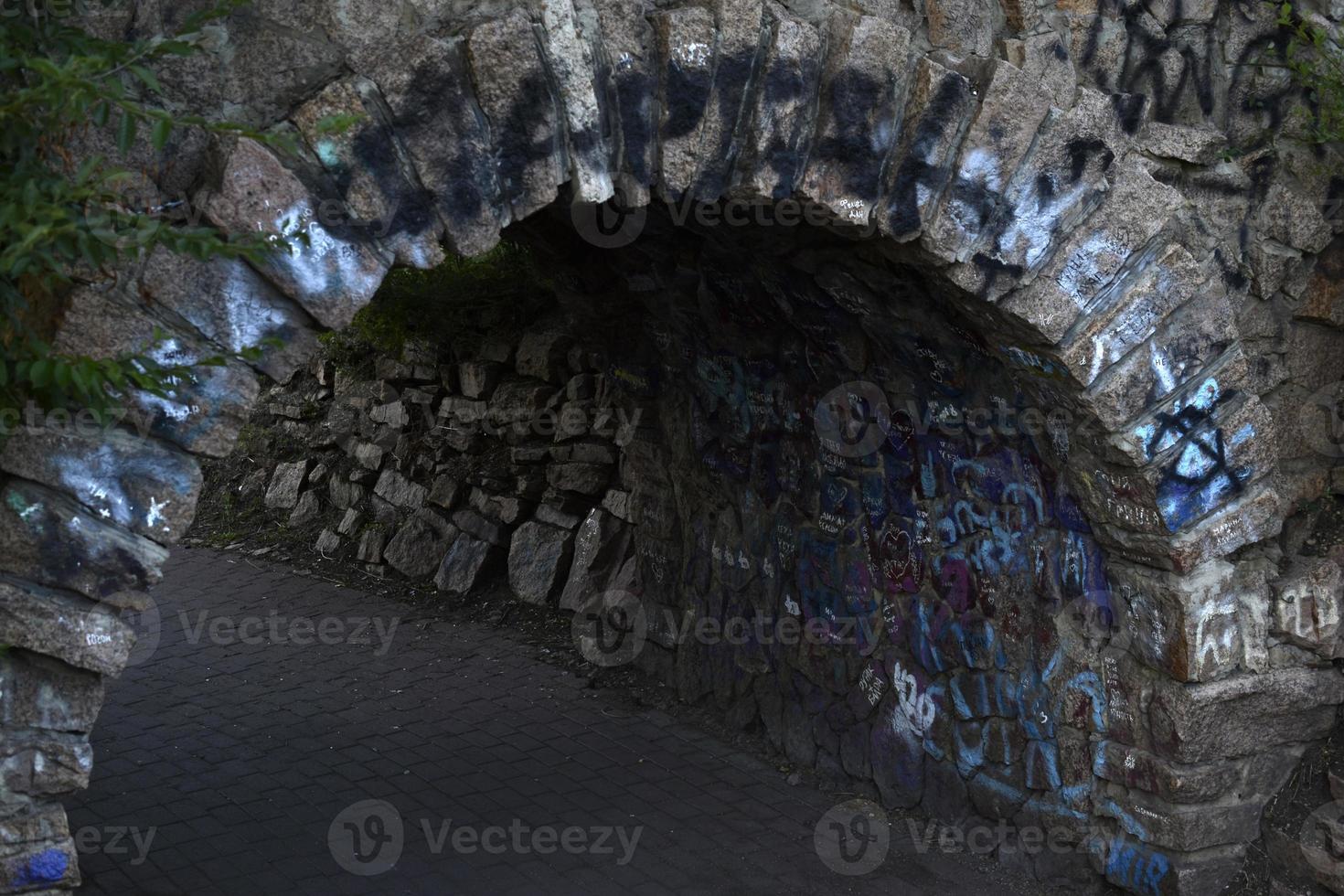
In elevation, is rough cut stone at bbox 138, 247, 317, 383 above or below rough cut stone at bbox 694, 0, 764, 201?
below

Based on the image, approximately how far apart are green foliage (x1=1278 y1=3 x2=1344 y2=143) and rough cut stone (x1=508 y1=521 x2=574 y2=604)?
4569mm

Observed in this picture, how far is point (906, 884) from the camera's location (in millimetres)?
4629

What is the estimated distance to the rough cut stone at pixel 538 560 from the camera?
7.53 metres

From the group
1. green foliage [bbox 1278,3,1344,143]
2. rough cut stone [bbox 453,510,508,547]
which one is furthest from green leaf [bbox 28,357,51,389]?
rough cut stone [bbox 453,510,508,547]

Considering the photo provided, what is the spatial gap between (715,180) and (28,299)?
1688 mm

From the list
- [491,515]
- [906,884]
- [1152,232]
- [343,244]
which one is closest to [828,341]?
[1152,232]

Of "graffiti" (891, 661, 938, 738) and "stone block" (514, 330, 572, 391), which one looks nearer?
"graffiti" (891, 661, 938, 738)

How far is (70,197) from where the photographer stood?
2.42 meters

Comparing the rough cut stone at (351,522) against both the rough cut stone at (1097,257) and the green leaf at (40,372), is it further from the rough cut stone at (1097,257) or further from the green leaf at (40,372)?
the green leaf at (40,372)

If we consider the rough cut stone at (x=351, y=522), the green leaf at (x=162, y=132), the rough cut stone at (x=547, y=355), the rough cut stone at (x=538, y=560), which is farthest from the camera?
the rough cut stone at (x=351, y=522)

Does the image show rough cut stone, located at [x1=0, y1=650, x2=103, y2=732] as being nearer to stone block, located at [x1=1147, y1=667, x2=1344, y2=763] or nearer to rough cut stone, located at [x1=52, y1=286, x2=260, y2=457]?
rough cut stone, located at [x1=52, y1=286, x2=260, y2=457]

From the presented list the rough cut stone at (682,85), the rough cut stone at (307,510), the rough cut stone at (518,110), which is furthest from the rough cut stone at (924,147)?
the rough cut stone at (307,510)

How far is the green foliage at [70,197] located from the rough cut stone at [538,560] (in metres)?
4.79

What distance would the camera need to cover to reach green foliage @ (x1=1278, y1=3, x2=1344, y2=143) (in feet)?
12.9
